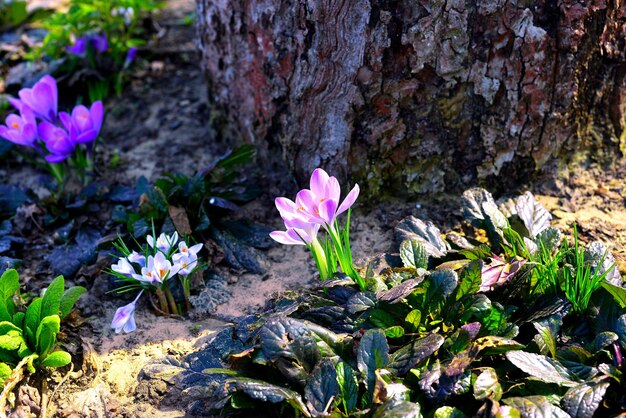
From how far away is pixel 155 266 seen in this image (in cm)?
254

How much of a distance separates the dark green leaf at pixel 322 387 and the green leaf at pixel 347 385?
24 mm

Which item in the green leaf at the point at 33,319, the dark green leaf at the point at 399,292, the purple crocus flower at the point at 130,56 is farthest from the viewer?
the purple crocus flower at the point at 130,56

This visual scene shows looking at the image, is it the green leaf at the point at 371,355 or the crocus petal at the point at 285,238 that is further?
the crocus petal at the point at 285,238

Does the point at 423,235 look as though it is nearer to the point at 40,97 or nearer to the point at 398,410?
the point at 398,410

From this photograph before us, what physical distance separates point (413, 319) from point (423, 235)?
1.59 feet

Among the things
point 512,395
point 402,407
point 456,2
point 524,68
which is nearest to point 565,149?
point 524,68

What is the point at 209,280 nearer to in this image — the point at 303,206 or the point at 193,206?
the point at 193,206

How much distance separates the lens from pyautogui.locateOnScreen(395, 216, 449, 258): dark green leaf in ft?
8.33

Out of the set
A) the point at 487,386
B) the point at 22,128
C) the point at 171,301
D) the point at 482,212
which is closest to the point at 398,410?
the point at 487,386

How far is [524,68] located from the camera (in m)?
2.77

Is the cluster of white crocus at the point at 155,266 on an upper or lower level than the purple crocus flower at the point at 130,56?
lower

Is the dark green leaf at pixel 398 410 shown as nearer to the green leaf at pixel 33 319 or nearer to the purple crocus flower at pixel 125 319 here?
the purple crocus flower at pixel 125 319

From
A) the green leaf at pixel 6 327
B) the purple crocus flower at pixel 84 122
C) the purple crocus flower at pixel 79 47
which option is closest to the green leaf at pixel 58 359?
the green leaf at pixel 6 327

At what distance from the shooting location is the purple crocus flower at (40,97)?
330cm
